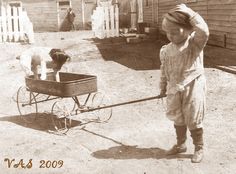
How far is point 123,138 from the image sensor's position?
275 inches

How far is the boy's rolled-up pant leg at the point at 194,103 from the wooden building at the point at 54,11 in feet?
89.5

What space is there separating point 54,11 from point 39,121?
81.1 ft

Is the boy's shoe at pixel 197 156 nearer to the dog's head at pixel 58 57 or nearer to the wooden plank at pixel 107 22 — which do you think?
the dog's head at pixel 58 57

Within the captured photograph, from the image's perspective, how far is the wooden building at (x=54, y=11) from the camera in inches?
1253

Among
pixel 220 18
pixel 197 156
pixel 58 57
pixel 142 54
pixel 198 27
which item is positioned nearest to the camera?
pixel 198 27

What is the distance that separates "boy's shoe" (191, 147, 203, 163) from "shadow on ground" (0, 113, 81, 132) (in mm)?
2888

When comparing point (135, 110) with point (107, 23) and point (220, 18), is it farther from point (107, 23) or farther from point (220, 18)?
point (107, 23)

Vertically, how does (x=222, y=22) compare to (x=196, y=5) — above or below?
below

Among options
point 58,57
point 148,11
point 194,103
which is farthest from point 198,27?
point 148,11

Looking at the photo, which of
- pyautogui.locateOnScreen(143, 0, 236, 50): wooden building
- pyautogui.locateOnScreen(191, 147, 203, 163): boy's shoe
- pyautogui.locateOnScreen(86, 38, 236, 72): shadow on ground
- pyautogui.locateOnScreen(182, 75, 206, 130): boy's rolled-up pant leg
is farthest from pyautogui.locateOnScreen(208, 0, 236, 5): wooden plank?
pyautogui.locateOnScreen(191, 147, 203, 163): boy's shoe

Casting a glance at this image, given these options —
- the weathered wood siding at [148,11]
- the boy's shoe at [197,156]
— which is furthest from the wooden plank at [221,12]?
the weathered wood siding at [148,11]

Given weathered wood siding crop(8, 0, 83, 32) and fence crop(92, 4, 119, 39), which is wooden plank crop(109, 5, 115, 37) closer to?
fence crop(92, 4, 119, 39)

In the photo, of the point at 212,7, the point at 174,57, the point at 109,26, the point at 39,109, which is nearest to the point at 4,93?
the point at 39,109

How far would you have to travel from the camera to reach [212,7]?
15.2 meters
